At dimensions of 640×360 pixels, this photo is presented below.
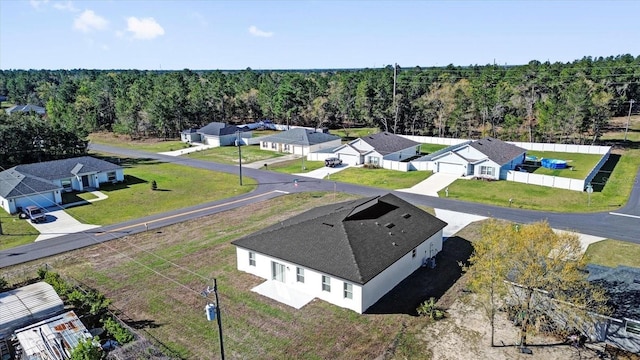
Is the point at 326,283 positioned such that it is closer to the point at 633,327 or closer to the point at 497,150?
the point at 633,327

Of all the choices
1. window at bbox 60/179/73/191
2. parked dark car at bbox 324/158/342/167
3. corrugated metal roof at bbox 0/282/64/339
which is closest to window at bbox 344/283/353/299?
corrugated metal roof at bbox 0/282/64/339

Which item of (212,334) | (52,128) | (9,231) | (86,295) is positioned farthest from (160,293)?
(52,128)

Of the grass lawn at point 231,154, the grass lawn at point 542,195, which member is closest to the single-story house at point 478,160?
the grass lawn at point 542,195

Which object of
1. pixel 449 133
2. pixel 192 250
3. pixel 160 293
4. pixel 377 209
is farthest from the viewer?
pixel 449 133

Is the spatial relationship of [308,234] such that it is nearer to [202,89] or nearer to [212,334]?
[212,334]

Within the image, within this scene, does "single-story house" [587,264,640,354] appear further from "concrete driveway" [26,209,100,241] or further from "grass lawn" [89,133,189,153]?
"grass lawn" [89,133,189,153]
